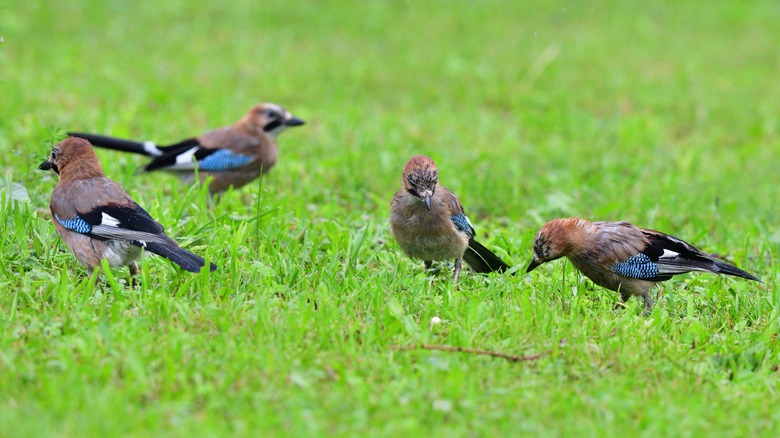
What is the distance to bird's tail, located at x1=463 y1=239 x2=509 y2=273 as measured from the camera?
6.38 m

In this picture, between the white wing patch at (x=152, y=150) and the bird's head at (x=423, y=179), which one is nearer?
the bird's head at (x=423, y=179)

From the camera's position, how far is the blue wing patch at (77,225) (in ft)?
17.6

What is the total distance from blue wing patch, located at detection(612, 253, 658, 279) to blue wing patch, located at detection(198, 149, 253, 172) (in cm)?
365

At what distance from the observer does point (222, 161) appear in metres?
8.10

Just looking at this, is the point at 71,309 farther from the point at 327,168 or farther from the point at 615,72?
the point at 615,72

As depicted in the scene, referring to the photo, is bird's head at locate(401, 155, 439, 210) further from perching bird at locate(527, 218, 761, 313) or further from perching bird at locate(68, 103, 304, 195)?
perching bird at locate(68, 103, 304, 195)

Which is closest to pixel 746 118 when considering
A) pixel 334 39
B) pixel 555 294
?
pixel 334 39

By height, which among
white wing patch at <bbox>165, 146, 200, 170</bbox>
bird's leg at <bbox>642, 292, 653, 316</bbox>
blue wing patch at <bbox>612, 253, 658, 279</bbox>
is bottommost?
bird's leg at <bbox>642, 292, 653, 316</bbox>

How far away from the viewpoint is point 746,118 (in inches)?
490

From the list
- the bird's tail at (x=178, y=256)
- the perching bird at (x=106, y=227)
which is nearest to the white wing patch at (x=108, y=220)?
the perching bird at (x=106, y=227)

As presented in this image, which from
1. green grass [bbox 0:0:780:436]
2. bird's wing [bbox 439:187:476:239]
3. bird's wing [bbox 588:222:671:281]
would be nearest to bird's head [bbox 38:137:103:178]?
green grass [bbox 0:0:780:436]

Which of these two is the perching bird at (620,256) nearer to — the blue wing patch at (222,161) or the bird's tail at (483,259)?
the bird's tail at (483,259)

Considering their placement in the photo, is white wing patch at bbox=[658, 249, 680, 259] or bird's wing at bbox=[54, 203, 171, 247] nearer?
bird's wing at bbox=[54, 203, 171, 247]

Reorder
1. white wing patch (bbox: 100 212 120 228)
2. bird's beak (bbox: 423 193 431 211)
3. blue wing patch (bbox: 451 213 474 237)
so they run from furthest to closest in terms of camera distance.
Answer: blue wing patch (bbox: 451 213 474 237) < bird's beak (bbox: 423 193 431 211) < white wing patch (bbox: 100 212 120 228)
